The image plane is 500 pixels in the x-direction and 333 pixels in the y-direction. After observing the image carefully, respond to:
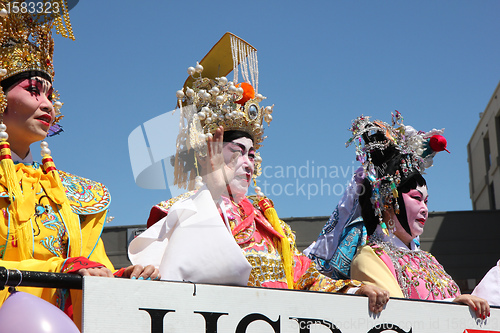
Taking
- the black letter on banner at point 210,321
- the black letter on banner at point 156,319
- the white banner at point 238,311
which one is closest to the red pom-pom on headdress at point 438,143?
the white banner at point 238,311

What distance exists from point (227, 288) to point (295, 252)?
4.46 feet

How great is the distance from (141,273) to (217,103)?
61.2 inches

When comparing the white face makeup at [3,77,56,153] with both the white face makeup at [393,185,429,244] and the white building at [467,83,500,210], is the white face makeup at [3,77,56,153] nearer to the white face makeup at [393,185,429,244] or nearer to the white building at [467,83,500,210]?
the white face makeup at [393,185,429,244]

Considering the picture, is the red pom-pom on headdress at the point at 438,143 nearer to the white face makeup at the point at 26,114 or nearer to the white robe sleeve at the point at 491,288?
the white robe sleeve at the point at 491,288

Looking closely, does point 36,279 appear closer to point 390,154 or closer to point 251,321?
point 251,321

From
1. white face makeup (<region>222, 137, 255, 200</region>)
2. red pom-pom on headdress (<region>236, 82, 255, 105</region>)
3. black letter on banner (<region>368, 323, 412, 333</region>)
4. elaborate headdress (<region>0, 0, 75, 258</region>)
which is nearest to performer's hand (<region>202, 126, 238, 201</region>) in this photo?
white face makeup (<region>222, 137, 255, 200</region>)

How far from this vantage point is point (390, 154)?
15.6ft

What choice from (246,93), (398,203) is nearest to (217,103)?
(246,93)

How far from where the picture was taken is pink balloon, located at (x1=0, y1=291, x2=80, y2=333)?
2348mm

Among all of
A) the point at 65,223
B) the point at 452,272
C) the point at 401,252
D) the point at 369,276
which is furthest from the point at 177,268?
the point at 452,272

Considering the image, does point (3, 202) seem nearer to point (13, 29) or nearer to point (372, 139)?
point (13, 29)

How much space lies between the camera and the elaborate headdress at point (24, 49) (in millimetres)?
3403

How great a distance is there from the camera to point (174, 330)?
8.54ft

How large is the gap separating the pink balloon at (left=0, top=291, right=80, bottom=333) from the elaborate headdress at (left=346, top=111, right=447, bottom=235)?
263cm
